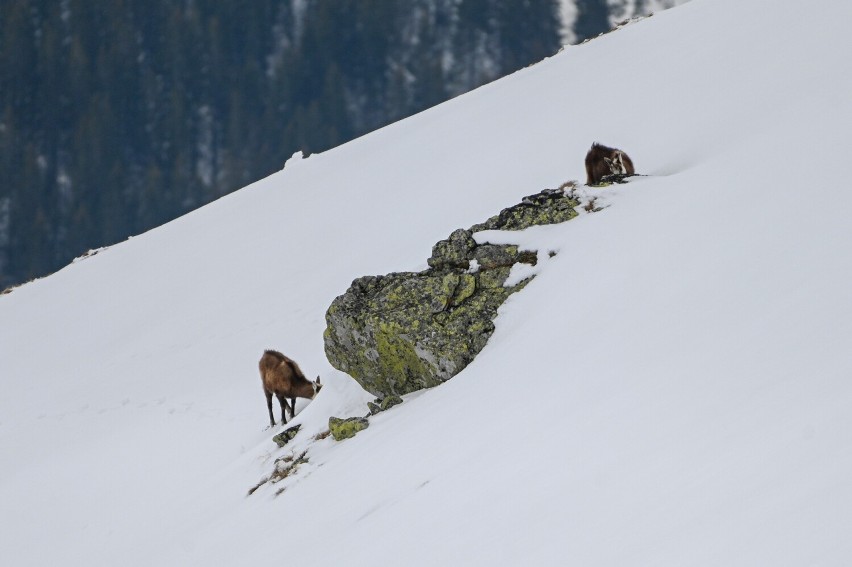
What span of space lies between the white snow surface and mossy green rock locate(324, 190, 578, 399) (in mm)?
323

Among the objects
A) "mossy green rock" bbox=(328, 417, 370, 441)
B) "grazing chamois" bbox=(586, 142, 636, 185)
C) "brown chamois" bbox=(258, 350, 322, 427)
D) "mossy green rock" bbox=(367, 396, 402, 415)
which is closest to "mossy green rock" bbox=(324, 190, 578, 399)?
"mossy green rock" bbox=(367, 396, 402, 415)

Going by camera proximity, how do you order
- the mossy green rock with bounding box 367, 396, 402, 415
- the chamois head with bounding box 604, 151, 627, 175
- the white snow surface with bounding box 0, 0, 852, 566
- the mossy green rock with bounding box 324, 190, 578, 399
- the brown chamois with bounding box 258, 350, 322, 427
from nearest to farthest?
the white snow surface with bounding box 0, 0, 852, 566 → the mossy green rock with bounding box 324, 190, 578, 399 → the mossy green rock with bounding box 367, 396, 402, 415 → the brown chamois with bounding box 258, 350, 322, 427 → the chamois head with bounding box 604, 151, 627, 175

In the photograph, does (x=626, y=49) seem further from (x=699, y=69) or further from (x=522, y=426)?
(x=522, y=426)

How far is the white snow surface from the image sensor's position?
4.82 metres

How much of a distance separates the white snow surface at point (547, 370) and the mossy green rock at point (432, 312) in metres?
0.32

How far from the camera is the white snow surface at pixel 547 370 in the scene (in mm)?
4816

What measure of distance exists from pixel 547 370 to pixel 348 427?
3018mm

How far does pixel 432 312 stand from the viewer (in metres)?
10.1

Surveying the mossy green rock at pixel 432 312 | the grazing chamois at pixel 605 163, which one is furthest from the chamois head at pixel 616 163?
the mossy green rock at pixel 432 312

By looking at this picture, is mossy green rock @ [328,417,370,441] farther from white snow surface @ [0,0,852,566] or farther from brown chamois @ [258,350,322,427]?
brown chamois @ [258,350,322,427]

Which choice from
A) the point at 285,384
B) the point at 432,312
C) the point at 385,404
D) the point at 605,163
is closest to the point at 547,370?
the point at 432,312

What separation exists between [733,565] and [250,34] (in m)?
133

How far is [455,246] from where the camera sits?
35.4 feet

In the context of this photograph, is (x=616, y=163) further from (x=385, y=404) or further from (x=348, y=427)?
(x=348, y=427)
